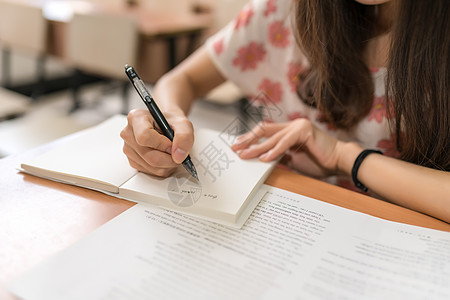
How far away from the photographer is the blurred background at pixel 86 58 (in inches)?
63.0

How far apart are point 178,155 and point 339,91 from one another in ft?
1.39

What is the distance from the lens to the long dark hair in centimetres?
Result: 57

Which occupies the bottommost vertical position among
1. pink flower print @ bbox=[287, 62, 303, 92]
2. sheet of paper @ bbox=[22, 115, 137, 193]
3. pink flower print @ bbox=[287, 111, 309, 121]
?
pink flower print @ bbox=[287, 111, 309, 121]

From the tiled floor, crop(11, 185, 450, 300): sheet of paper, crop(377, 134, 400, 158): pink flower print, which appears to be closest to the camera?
crop(11, 185, 450, 300): sheet of paper

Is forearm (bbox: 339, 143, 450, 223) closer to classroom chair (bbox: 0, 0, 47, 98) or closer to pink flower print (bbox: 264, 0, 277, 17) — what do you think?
pink flower print (bbox: 264, 0, 277, 17)

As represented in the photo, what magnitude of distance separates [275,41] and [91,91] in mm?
2922

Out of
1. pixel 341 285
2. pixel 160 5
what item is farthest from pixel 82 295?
pixel 160 5

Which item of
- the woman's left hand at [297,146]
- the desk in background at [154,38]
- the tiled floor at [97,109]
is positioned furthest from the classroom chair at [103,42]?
the woman's left hand at [297,146]

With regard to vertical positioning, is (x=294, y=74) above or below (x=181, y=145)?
below

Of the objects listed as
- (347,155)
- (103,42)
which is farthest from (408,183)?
(103,42)

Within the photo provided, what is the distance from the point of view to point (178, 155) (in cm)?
54

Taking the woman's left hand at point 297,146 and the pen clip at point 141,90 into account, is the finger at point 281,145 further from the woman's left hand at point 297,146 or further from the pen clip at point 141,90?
the pen clip at point 141,90

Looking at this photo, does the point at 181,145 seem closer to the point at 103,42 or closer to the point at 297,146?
the point at 297,146

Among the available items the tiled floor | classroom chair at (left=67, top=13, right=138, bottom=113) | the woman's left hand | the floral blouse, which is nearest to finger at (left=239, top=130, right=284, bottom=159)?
the woman's left hand
